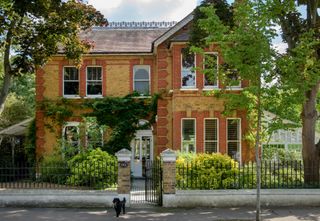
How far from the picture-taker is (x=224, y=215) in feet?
45.9

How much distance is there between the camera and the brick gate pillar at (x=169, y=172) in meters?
15.0

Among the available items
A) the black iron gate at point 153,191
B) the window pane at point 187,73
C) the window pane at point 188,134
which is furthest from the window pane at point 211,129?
the black iron gate at point 153,191

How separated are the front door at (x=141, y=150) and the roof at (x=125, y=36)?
4.66 m

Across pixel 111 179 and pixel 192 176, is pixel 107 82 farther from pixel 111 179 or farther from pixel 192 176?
pixel 192 176

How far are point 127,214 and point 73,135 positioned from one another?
1142cm

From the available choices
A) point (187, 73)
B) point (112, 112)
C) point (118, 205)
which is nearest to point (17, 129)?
point (112, 112)

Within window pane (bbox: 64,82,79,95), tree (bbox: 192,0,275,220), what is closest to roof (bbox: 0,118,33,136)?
window pane (bbox: 64,82,79,95)

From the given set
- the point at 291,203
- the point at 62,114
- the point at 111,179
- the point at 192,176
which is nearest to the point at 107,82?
the point at 62,114

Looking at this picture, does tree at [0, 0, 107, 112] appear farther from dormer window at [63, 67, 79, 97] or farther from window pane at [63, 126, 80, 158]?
dormer window at [63, 67, 79, 97]

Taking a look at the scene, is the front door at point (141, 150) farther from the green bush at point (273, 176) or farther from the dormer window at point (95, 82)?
the green bush at point (273, 176)

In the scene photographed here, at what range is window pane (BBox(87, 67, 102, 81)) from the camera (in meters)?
26.5

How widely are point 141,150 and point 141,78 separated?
13.1 feet

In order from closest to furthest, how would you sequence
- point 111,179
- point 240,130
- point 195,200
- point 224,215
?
point 224,215 → point 195,200 → point 111,179 → point 240,130

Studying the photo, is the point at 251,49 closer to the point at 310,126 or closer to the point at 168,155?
the point at 168,155
